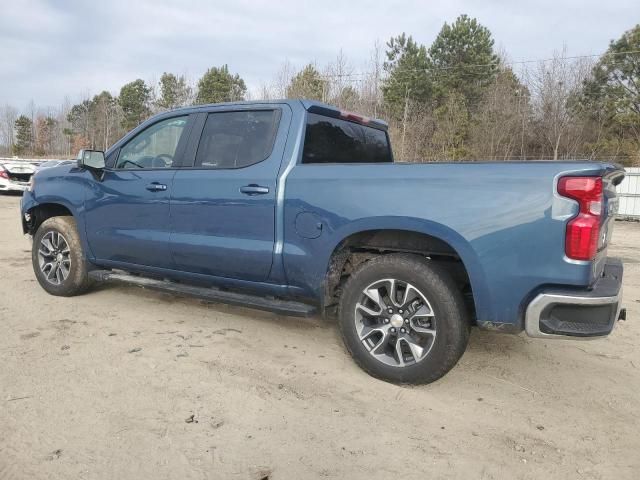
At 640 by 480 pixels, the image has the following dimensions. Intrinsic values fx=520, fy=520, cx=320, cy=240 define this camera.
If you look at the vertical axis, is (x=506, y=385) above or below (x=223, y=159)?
below

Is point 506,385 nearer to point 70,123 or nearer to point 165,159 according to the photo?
point 165,159

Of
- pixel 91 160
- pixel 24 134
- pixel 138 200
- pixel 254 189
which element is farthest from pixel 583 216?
pixel 24 134

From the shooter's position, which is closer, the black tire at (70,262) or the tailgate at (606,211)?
the tailgate at (606,211)

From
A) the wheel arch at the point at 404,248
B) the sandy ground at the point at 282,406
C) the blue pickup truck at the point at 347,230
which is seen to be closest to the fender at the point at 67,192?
the blue pickup truck at the point at 347,230

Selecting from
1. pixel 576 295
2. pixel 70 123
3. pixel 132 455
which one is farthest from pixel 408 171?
pixel 70 123

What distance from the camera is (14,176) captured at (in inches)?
707

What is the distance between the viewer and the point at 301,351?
13.3 ft

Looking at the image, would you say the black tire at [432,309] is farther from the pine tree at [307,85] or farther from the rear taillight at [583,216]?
the pine tree at [307,85]

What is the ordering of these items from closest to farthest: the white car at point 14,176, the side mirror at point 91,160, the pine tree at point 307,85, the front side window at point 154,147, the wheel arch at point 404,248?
the wheel arch at point 404,248
the front side window at point 154,147
the side mirror at point 91,160
the white car at point 14,176
the pine tree at point 307,85

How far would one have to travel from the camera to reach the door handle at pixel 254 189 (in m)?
3.83

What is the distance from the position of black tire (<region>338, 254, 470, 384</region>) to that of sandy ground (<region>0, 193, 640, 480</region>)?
14cm

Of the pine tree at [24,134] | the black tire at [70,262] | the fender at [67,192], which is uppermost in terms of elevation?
the pine tree at [24,134]

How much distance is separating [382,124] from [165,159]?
6.79 feet

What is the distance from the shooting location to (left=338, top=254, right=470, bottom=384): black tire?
10.5 ft
